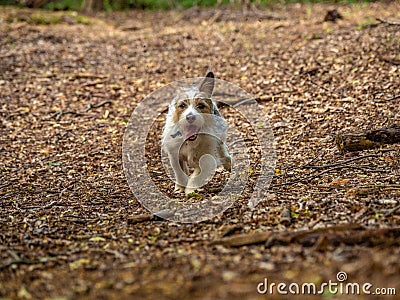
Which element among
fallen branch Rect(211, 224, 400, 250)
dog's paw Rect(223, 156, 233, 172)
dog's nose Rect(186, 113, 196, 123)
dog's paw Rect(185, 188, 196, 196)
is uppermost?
dog's nose Rect(186, 113, 196, 123)

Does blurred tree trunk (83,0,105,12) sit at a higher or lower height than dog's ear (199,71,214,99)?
higher

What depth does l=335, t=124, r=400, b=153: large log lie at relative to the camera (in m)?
6.31

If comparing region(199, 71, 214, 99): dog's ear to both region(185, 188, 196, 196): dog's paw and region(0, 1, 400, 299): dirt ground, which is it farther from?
region(0, 1, 400, 299): dirt ground

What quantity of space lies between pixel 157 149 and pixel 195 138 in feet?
5.94

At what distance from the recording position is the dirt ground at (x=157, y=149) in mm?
3465

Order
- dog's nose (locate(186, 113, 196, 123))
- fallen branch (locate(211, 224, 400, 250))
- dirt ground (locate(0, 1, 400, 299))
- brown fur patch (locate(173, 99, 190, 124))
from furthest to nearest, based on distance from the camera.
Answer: brown fur patch (locate(173, 99, 190, 124)) → dog's nose (locate(186, 113, 196, 123)) → fallen branch (locate(211, 224, 400, 250)) → dirt ground (locate(0, 1, 400, 299))

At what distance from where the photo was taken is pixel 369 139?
6.34m

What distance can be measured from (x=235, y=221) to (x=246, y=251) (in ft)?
2.77

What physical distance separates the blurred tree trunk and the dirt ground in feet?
2.06

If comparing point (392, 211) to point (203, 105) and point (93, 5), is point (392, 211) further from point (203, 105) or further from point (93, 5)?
point (93, 5)

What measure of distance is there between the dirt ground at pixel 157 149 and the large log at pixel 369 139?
91 millimetres

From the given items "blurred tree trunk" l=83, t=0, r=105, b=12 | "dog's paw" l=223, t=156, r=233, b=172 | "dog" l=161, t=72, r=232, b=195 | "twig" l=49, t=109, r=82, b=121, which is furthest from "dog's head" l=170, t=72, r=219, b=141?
Answer: "blurred tree trunk" l=83, t=0, r=105, b=12

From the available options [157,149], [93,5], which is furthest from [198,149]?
[93,5]

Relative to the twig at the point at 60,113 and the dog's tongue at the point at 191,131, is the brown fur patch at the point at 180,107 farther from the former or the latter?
the twig at the point at 60,113
